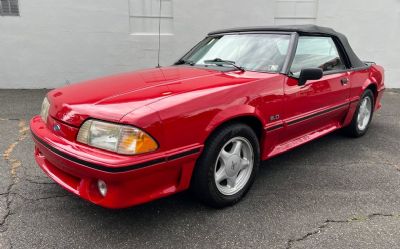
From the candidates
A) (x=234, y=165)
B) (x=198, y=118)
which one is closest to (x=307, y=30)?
(x=234, y=165)

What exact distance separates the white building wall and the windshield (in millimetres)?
4041

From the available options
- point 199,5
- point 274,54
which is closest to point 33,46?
point 199,5

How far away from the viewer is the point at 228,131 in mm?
2621

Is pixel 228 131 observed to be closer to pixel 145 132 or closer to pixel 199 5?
pixel 145 132

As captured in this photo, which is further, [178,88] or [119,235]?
[178,88]

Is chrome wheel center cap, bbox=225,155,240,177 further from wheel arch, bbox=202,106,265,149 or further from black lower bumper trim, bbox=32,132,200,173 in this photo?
black lower bumper trim, bbox=32,132,200,173

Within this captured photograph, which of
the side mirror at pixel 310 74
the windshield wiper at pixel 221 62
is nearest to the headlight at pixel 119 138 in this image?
the windshield wiper at pixel 221 62

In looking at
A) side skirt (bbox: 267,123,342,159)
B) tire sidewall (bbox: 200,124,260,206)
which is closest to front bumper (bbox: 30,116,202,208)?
tire sidewall (bbox: 200,124,260,206)

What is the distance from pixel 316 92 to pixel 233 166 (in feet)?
4.12

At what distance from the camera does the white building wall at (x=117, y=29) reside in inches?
284

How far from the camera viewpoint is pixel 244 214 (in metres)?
2.72

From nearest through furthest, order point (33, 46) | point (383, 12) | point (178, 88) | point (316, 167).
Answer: point (178, 88) < point (316, 167) < point (33, 46) < point (383, 12)

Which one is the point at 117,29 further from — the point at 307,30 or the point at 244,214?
the point at 244,214

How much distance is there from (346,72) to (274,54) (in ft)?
3.82
